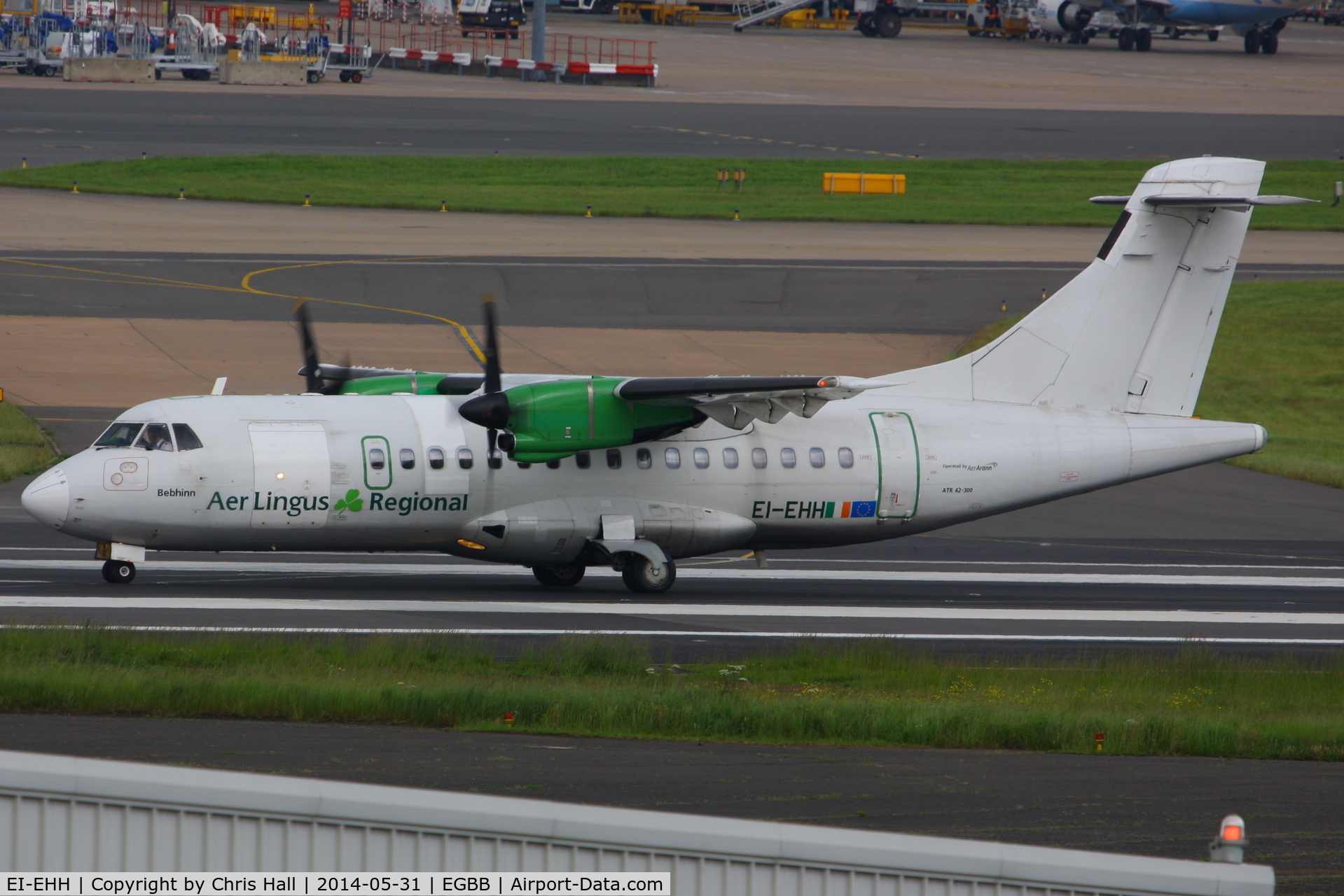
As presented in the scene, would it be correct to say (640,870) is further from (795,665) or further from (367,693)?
(795,665)

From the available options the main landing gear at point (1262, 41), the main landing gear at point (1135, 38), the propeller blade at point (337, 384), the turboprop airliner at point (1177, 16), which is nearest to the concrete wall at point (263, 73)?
the turboprop airliner at point (1177, 16)

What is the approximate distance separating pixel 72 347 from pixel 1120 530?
88.1 feet

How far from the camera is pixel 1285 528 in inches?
1201

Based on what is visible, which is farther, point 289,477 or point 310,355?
point 310,355

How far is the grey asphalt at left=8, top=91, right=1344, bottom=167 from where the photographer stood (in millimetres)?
72750

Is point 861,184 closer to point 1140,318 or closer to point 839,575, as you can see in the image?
point 1140,318

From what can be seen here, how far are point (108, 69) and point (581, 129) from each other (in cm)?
3307

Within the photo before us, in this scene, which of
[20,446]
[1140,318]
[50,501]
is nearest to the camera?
[50,501]

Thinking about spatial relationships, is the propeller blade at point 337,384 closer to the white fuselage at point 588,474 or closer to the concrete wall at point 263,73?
the white fuselage at point 588,474

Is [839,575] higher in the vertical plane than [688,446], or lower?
lower

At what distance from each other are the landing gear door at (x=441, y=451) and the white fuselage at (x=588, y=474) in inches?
1.0

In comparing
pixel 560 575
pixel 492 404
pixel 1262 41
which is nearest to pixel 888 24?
pixel 1262 41

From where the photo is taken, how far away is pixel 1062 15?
12294 cm

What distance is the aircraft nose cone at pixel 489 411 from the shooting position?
21.8 m
